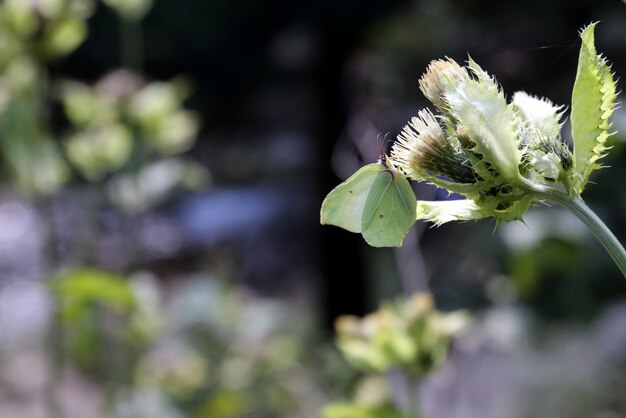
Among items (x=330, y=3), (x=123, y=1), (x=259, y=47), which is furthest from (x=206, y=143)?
→ (x=123, y=1)

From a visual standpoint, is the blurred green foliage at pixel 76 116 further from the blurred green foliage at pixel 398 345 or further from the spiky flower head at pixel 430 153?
the spiky flower head at pixel 430 153

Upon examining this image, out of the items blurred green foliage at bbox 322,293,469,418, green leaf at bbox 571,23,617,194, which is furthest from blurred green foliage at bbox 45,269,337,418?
green leaf at bbox 571,23,617,194

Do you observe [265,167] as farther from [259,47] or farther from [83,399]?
[83,399]

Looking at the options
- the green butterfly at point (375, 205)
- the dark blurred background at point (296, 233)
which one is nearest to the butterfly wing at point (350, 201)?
the green butterfly at point (375, 205)

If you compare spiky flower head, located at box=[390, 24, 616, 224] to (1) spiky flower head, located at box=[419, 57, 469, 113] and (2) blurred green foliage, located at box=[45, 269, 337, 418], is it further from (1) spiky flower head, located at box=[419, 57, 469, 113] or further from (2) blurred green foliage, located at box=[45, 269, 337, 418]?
(2) blurred green foliage, located at box=[45, 269, 337, 418]

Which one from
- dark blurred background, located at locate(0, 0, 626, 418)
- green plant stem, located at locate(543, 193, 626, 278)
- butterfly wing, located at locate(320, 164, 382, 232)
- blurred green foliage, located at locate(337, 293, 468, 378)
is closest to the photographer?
green plant stem, located at locate(543, 193, 626, 278)

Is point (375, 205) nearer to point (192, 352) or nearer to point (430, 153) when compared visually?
point (430, 153)

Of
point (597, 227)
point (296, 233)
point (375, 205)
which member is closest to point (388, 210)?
point (375, 205)
